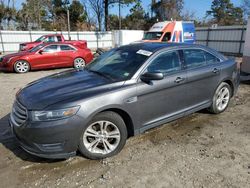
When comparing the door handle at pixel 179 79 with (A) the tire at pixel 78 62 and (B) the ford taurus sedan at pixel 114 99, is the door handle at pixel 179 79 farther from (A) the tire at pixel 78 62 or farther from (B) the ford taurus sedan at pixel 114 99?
(A) the tire at pixel 78 62

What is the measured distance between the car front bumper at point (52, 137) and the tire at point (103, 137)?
16cm

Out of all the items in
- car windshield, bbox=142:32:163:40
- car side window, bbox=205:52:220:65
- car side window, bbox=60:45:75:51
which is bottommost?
car side window, bbox=60:45:75:51

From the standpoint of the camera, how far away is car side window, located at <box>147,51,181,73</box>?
11.6 feet

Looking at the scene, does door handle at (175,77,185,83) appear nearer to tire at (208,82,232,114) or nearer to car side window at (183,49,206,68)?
car side window at (183,49,206,68)

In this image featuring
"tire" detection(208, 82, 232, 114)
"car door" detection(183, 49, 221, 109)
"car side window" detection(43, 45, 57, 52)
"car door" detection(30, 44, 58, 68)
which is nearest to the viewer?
"car door" detection(183, 49, 221, 109)

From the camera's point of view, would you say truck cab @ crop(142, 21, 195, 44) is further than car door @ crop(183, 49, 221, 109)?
Yes

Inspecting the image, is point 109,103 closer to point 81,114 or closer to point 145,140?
point 81,114

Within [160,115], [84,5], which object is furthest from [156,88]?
[84,5]

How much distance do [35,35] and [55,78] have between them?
21547 millimetres

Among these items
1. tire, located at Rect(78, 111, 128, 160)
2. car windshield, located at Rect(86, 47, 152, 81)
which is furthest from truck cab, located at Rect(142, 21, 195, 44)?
tire, located at Rect(78, 111, 128, 160)

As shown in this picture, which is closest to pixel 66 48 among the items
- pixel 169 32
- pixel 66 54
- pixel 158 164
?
pixel 66 54

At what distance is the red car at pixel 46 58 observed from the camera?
32.7 feet

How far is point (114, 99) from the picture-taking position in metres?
3.00

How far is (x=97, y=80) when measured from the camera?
132 inches
